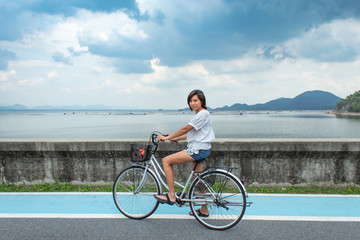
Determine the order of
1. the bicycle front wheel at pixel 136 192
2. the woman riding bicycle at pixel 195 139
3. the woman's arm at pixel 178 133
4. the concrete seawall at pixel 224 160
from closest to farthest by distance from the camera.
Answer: the woman's arm at pixel 178 133
the woman riding bicycle at pixel 195 139
the bicycle front wheel at pixel 136 192
the concrete seawall at pixel 224 160

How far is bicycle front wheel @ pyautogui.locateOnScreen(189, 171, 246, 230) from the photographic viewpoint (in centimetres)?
353

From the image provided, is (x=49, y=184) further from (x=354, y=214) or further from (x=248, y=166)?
(x=354, y=214)

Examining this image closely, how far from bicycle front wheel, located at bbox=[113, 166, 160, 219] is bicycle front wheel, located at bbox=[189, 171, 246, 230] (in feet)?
2.06

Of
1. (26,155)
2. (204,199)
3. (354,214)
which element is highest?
(26,155)

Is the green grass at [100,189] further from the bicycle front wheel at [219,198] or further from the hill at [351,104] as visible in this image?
the hill at [351,104]

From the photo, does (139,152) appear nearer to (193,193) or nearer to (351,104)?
(193,193)

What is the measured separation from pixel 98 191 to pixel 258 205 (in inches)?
116

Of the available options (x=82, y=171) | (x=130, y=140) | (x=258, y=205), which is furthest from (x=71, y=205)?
(x=258, y=205)

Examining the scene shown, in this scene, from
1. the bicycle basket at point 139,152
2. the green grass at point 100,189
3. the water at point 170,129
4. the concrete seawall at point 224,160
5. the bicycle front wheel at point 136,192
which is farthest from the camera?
the water at point 170,129

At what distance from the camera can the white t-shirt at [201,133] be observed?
354cm

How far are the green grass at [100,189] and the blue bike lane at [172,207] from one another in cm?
25

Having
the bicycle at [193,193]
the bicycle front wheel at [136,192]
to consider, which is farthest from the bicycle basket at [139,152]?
the bicycle front wheel at [136,192]

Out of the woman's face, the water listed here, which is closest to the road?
the woman's face

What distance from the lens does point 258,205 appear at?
441cm
